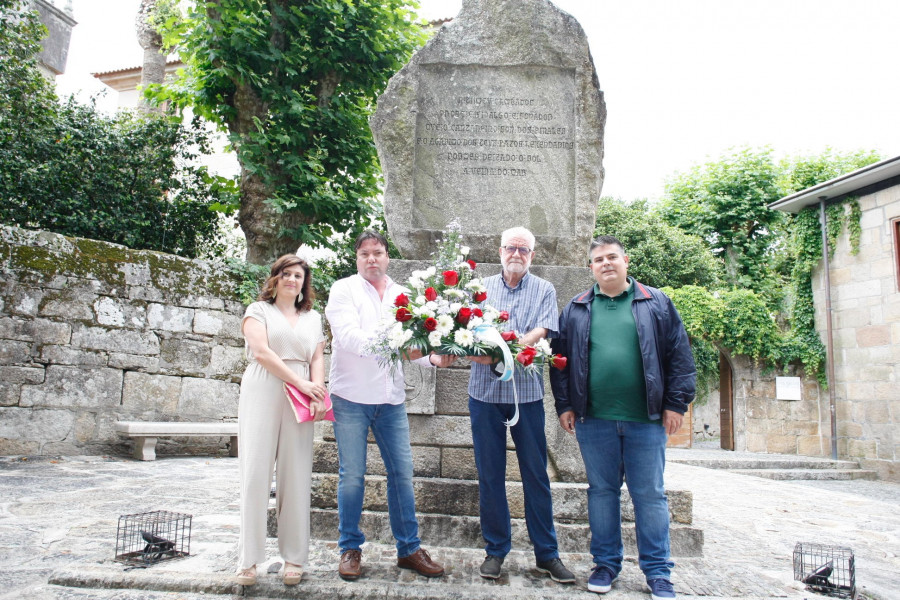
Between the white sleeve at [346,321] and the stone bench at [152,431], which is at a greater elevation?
the white sleeve at [346,321]

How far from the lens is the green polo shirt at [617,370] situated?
10.3 ft

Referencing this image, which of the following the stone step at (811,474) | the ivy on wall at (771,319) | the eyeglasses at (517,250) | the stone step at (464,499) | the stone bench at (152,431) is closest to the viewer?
the eyeglasses at (517,250)

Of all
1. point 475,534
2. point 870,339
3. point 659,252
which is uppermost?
point 659,252

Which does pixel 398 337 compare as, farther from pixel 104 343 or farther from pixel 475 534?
pixel 104 343

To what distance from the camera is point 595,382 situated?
3217 mm

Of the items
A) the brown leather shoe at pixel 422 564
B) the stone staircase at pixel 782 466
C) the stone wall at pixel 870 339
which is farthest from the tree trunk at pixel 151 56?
the stone wall at pixel 870 339

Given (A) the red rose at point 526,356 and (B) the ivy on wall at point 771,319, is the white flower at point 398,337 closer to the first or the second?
(A) the red rose at point 526,356

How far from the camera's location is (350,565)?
3061mm

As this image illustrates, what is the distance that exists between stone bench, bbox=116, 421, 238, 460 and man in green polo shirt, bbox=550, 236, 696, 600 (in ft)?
19.5

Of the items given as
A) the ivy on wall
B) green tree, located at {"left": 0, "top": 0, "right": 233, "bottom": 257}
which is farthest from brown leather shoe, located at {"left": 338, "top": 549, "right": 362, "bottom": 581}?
the ivy on wall

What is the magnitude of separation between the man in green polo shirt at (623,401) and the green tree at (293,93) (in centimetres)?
648

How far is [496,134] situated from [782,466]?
1069 centimetres

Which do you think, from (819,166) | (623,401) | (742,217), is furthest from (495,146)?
(819,166)

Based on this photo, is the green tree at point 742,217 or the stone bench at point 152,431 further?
the green tree at point 742,217
